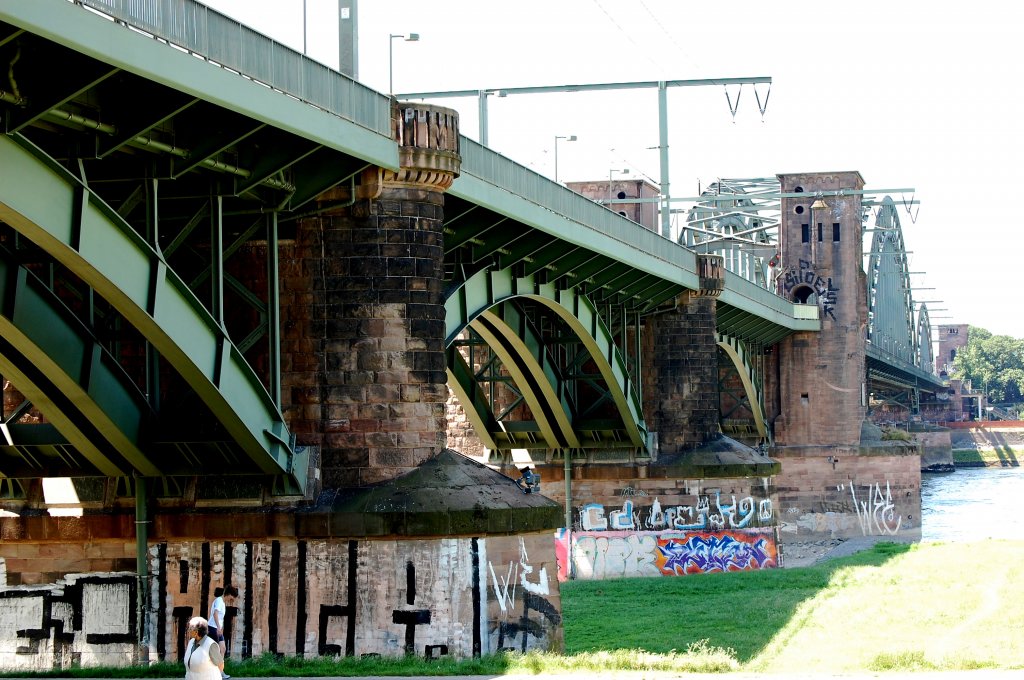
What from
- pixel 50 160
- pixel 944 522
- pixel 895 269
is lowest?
pixel 944 522

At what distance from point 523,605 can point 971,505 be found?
2892 inches

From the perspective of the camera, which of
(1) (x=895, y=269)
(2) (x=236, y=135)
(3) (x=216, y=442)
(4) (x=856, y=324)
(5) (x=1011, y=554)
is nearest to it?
(2) (x=236, y=135)

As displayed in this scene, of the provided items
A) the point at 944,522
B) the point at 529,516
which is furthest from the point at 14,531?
the point at 944,522

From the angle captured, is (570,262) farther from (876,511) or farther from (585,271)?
(876,511)

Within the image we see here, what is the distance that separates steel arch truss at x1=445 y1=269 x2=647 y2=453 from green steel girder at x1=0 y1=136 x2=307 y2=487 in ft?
A: 38.4

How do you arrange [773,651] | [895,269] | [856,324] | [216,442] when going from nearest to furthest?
[216,442], [773,651], [856,324], [895,269]

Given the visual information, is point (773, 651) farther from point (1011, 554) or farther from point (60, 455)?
point (1011, 554)

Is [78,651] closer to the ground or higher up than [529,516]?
closer to the ground

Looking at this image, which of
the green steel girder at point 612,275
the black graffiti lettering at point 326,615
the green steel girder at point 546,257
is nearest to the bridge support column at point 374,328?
the black graffiti lettering at point 326,615

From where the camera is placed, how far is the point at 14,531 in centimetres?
2175

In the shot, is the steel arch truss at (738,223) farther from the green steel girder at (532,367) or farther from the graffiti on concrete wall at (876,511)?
the green steel girder at (532,367)

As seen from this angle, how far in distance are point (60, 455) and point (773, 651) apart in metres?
11.1

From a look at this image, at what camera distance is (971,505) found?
90312 millimetres

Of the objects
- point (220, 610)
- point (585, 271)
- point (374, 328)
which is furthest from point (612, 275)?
point (220, 610)
